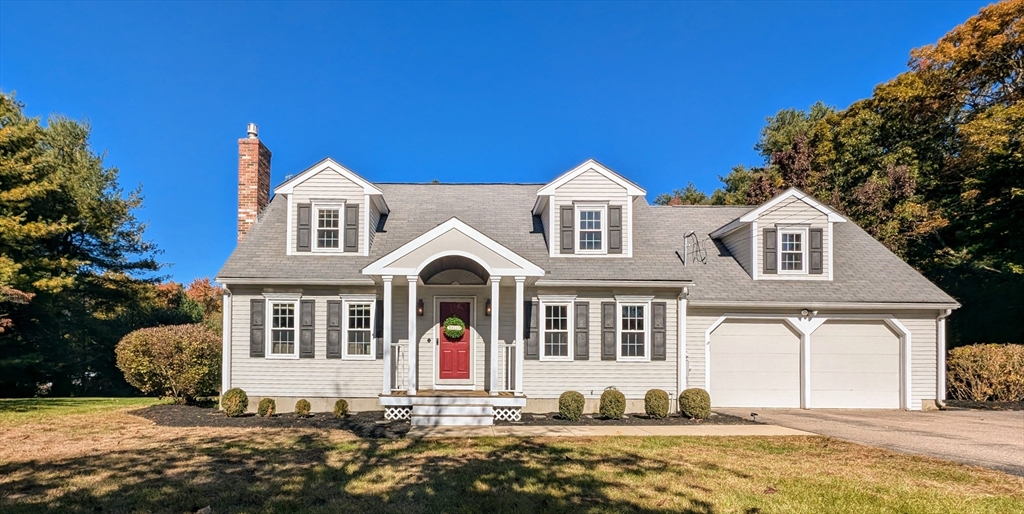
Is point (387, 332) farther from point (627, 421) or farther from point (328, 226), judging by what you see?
point (627, 421)

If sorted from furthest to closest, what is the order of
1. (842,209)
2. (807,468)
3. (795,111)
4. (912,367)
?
(795,111)
(842,209)
(912,367)
(807,468)

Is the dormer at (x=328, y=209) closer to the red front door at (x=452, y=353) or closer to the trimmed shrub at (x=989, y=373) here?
the red front door at (x=452, y=353)

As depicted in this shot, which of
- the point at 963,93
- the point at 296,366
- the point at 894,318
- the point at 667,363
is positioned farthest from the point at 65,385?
the point at 963,93

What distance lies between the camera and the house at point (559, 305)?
13312 millimetres

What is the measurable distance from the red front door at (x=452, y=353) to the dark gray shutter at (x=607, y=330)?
134 inches

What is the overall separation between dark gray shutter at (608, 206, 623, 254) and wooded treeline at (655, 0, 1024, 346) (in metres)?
10.5

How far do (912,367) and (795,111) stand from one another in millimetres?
29541

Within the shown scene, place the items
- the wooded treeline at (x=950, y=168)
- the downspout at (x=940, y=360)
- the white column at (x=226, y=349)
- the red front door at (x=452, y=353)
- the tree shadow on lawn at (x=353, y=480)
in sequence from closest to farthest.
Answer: the tree shadow on lawn at (x=353, y=480)
the white column at (x=226, y=349)
the red front door at (x=452, y=353)
the downspout at (x=940, y=360)
the wooded treeline at (x=950, y=168)

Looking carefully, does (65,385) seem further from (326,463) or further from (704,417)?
(704,417)

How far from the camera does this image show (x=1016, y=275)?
19.6 meters

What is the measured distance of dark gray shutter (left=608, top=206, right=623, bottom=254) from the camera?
47.1ft

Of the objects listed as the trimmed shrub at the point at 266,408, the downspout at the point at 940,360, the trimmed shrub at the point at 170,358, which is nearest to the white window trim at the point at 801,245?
the downspout at the point at 940,360

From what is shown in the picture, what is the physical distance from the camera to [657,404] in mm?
12602

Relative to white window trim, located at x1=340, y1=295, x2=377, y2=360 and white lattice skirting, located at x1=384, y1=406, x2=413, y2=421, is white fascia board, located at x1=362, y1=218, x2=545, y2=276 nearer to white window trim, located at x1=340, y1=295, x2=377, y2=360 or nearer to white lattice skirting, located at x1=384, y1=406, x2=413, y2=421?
white window trim, located at x1=340, y1=295, x2=377, y2=360
